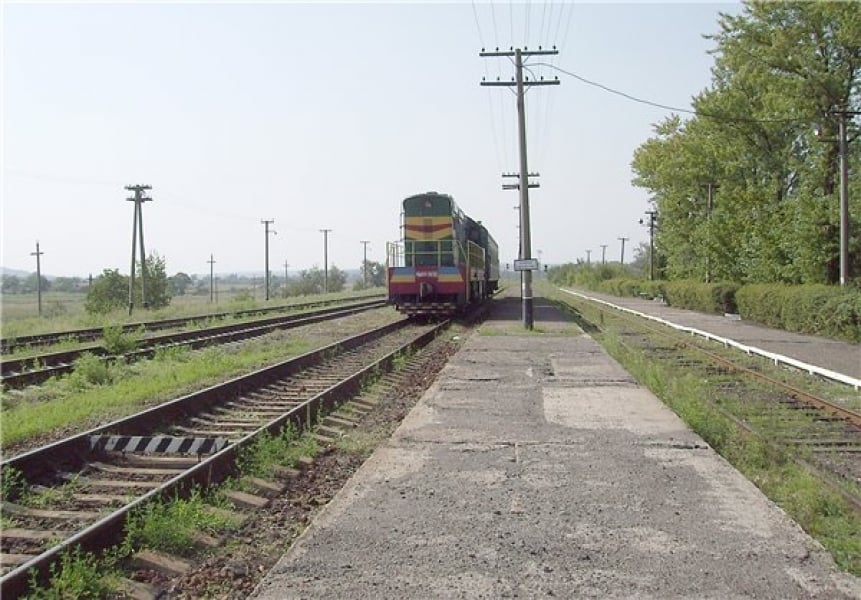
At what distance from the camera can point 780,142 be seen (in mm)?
34938

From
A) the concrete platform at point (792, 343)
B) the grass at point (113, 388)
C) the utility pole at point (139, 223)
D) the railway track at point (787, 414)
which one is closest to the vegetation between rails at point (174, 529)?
the grass at point (113, 388)

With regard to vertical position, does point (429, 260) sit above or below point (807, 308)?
above

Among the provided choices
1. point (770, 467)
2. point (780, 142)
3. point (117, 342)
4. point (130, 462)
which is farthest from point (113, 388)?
point (780, 142)

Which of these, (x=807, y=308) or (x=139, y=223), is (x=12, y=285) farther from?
(x=807, y=308)

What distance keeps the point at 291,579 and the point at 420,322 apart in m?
24.0

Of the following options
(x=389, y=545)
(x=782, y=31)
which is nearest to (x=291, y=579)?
(x=389, y=545)

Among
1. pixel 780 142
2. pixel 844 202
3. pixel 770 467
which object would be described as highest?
pixel 780 142

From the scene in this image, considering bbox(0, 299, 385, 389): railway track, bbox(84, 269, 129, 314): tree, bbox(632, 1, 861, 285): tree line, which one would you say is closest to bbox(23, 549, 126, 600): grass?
bbox(0, 299, 385, 389): railway track

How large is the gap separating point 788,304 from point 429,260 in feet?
37.1

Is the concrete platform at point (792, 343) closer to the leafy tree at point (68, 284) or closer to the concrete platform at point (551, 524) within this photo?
the concrete platform at point (551, 524)

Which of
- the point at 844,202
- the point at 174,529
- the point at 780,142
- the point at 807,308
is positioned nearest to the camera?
the point at 174,529

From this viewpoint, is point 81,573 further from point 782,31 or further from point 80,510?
point 782,31

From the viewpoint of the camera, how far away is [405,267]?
26891 mm

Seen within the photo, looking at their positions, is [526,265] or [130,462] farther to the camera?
[526,265]
